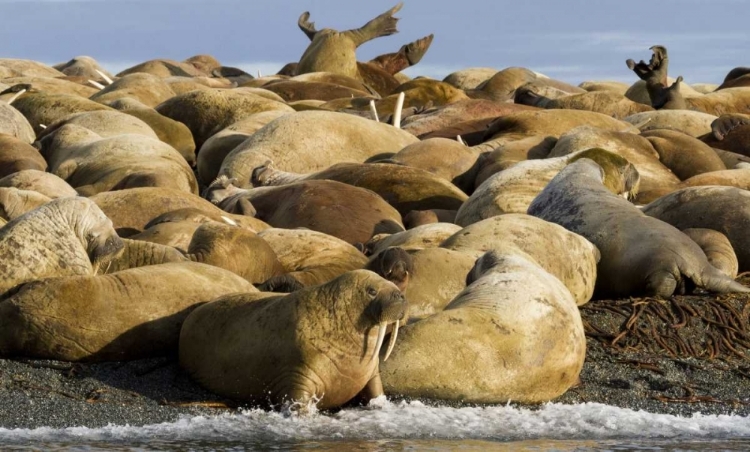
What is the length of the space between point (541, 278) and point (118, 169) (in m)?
6.90

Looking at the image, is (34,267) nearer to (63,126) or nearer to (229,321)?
(229,321)

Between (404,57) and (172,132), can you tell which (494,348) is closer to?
(172,132)

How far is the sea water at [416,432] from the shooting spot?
6.03 meters

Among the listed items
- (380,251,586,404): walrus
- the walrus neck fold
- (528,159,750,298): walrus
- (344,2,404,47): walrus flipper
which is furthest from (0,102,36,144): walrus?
(344,2,404,47): walrus flipper

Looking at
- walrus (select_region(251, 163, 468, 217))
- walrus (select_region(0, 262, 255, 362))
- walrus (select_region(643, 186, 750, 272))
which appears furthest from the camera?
walrus (select_region(251, 163, 468, 217))

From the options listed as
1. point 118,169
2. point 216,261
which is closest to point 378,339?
point 216,261

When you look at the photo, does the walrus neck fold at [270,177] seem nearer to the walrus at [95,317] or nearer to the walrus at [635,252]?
the walrus at [635,252]

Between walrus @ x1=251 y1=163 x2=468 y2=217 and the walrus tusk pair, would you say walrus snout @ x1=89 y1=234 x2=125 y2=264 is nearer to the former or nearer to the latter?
the walrus tusk pair

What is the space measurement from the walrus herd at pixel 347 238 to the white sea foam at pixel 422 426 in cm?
18

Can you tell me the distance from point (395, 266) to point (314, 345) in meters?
1.05

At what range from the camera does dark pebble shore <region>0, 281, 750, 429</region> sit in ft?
21.6

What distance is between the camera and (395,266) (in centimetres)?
750

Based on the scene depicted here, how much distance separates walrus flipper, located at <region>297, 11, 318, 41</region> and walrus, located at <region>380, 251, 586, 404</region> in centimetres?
2435

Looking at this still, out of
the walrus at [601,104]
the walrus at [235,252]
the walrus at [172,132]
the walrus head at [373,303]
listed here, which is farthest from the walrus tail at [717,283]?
the walrus at [601,104]
